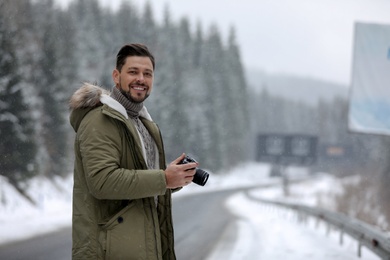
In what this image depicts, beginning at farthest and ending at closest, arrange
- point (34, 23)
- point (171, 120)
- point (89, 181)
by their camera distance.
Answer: point (171, 120)
point (34, 23)
point (89, 181)

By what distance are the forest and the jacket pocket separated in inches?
39.7

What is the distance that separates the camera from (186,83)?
197 ft

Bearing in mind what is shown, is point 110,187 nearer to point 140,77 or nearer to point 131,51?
point 140,77

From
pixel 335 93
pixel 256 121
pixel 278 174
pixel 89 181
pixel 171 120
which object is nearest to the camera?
pixel 89 181

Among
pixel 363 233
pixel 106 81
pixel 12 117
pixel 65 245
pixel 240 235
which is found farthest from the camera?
pixel 106 81

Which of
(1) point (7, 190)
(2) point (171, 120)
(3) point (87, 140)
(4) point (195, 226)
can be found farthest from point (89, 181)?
→ (2) point (171, 120)

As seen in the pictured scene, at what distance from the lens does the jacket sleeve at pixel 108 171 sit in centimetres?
255

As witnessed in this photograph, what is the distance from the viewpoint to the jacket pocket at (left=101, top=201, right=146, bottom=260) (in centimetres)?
270

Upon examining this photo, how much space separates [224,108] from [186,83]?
1631cm

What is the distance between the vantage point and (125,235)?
272 cm

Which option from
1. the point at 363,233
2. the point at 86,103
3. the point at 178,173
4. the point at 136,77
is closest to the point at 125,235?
the point at 178,173

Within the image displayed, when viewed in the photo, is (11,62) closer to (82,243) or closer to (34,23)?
(34,23)

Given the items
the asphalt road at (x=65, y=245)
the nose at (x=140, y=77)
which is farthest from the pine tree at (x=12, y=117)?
the nose at (x=140, y=77)

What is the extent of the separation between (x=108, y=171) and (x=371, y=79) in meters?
13.6
